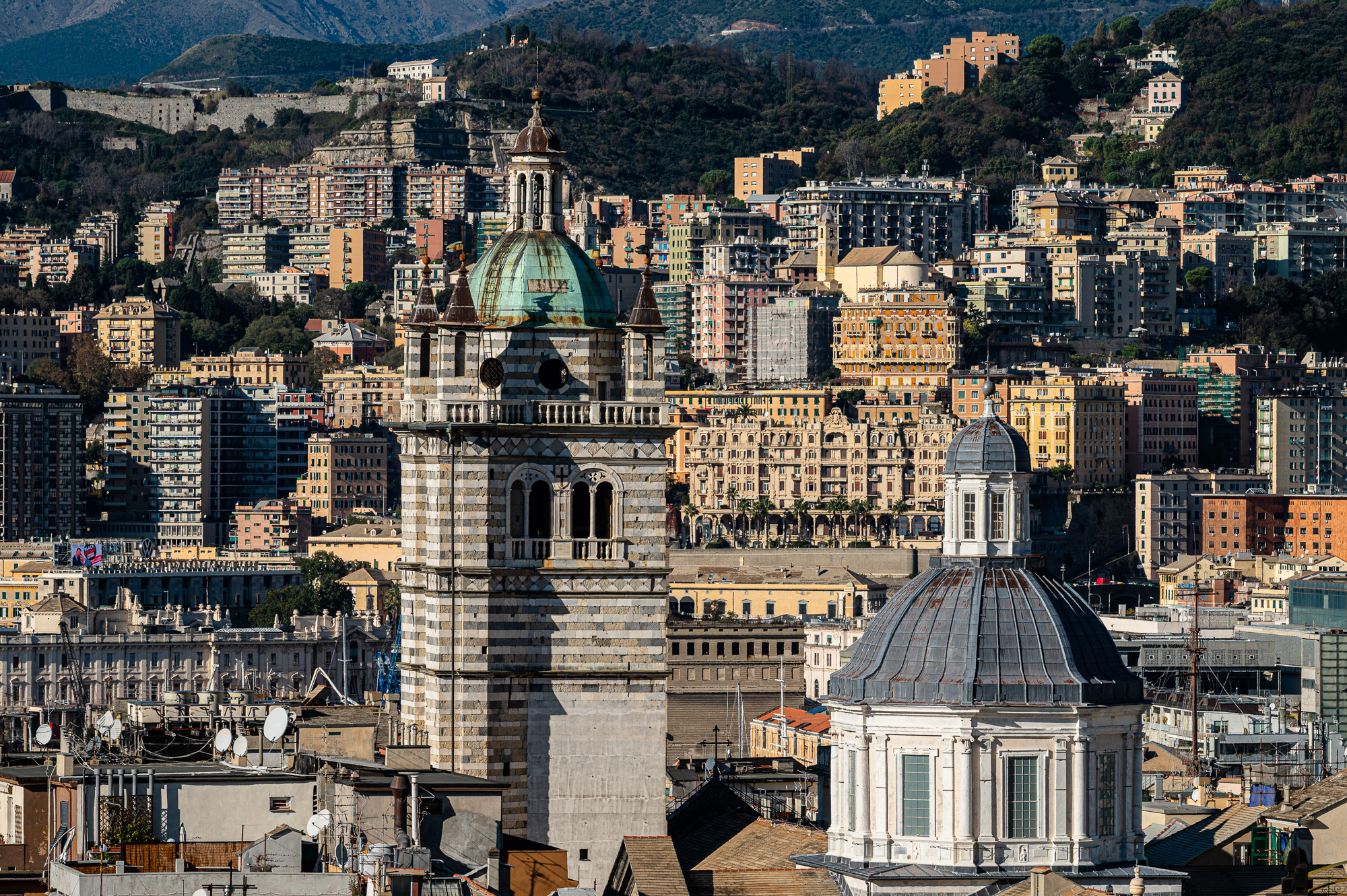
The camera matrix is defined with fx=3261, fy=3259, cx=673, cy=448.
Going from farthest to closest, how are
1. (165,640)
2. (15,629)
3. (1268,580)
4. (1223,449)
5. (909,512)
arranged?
(1223,449) < (909,512) < (1268,580) < (15,629) < (165,640)

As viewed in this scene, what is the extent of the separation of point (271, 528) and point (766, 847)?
14824cm

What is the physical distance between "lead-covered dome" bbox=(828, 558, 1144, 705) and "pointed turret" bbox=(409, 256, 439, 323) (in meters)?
9.21

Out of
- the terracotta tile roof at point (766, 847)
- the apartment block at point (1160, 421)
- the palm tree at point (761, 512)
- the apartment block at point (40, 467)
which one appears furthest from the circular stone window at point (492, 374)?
the apartment block at point (40, 467)

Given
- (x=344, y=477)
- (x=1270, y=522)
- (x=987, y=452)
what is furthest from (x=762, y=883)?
(x=344, y=477)

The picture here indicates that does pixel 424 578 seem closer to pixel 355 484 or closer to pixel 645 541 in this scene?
pixel 645 541

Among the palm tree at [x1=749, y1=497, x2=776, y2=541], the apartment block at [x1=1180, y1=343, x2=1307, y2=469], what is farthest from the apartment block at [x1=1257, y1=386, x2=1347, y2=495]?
the palm tree at [x1=749, y1=497, x2=776, y2=541]

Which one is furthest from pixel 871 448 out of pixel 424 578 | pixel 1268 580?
pixel 424 578

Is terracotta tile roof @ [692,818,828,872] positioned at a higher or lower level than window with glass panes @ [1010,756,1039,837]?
lower

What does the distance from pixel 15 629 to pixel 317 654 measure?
1591cm

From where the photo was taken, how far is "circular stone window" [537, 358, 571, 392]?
43438 mm

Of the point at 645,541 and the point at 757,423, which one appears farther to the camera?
the point at 757,423

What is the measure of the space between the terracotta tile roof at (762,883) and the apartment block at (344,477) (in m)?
156

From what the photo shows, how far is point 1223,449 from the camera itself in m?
193

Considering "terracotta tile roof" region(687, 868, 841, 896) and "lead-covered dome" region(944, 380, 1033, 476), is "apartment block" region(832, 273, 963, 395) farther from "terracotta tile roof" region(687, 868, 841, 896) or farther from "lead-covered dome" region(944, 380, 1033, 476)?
"terracotta tile roof" region(687, 868, 841, 896)
